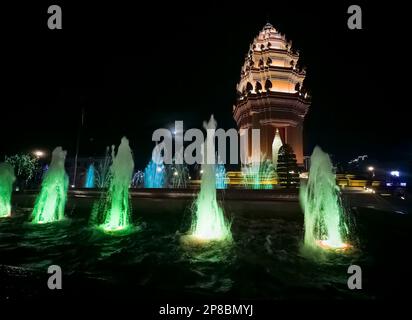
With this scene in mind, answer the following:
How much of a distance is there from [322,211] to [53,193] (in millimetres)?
10075

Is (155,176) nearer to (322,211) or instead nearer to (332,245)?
(322,211)

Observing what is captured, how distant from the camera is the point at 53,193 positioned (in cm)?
1085

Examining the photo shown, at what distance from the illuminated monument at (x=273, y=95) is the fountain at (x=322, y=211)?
1799cm

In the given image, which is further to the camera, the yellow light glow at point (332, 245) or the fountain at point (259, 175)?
the fountain at point (259, 175)

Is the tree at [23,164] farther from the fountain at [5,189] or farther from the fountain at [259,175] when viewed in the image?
the fountain at [259,175]

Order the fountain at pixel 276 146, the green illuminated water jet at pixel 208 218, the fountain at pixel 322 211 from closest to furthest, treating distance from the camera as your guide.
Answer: the fountain at pixel 322 211
the green illuminated water jet at pixel 208 218
the fountain at pixel 276 146

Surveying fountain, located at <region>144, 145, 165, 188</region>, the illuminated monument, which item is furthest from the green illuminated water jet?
fountain, located at <region>144, 145, 165, 188</region>

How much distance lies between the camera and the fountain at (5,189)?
10.9 metres

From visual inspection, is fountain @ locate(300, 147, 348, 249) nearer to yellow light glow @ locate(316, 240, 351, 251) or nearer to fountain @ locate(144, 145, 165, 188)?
yellow light glow @ locate(316, 240, 351, 251)

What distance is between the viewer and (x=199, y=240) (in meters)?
6.78

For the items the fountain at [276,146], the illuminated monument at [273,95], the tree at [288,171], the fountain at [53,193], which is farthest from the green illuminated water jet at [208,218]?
the illuminated monument at [273,95]

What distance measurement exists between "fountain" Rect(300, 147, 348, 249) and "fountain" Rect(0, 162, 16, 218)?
11208mm
